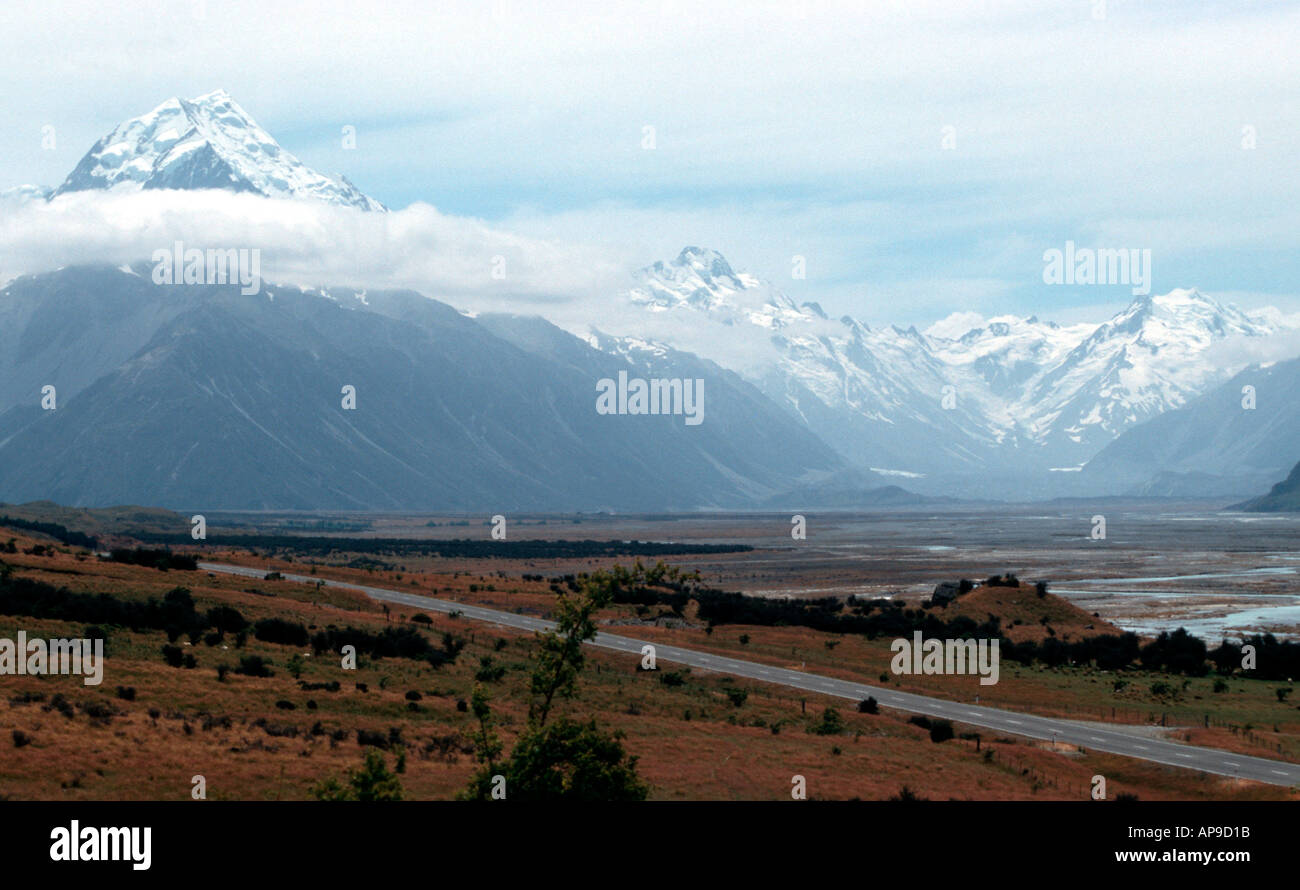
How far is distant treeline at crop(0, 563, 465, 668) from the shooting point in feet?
189

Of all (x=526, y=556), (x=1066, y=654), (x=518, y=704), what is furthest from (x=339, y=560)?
(x=518, y=704)

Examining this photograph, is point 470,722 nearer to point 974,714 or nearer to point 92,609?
point 92,609

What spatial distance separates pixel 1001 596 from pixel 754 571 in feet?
216

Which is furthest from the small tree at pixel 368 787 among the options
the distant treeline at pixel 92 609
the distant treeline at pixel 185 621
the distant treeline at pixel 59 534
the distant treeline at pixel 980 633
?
the distant treeline at pixel 59 534

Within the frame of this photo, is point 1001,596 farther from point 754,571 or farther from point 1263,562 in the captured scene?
point 1263,562

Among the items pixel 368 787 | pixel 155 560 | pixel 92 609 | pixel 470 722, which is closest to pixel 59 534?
pixel 155 560

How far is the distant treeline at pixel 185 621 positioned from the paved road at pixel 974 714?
804 centimetres

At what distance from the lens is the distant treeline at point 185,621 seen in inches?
2263

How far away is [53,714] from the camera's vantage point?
121 ft

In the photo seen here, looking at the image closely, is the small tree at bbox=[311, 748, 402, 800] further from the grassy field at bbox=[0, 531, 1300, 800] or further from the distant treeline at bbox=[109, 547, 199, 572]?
the distant treeline at bbox=[109, 547, 199, 572]

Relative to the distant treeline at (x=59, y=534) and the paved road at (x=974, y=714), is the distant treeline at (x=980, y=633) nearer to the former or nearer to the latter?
the paved road at (x=974, y=714)

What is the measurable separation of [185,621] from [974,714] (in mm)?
38408

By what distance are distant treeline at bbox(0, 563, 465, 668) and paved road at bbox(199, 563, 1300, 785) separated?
26.4 feet

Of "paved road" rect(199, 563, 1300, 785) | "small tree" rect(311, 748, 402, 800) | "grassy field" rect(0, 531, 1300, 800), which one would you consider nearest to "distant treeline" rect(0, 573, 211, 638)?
"grassy field" rect(0, 531, 1300, 800)
